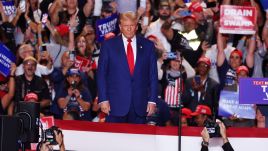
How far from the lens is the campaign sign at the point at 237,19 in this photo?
14.2m

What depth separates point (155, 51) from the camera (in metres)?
12.8

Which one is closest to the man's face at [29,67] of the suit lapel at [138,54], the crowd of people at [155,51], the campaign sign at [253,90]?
the crowd of people at [155,51]

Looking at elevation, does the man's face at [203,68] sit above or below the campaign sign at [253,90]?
below

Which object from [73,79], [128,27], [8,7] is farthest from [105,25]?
[128,27]

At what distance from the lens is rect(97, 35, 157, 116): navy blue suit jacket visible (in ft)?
36.8

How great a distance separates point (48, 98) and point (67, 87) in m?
0.32

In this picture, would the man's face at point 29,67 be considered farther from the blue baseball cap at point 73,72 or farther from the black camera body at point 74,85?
the black camera body at point 74,85

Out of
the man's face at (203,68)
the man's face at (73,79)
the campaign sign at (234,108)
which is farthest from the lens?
the man's face at (203,68)

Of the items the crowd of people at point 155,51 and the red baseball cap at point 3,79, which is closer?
the crowd of people at point 155,51

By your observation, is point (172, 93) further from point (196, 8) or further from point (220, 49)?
point (196, 8)

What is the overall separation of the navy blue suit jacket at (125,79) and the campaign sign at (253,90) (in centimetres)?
101

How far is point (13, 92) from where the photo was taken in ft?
45.3

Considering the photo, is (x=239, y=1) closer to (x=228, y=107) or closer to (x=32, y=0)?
(x=228, y=107)

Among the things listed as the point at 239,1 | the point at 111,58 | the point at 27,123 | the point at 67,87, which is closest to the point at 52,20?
the point at 67,87
